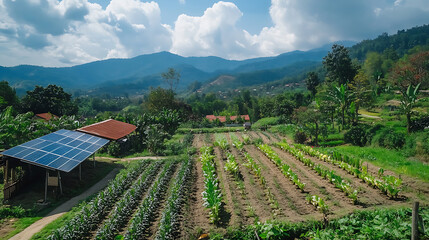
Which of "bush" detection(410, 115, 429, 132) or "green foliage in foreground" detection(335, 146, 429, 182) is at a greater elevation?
"bush" detection(410, 115, 429, 132)

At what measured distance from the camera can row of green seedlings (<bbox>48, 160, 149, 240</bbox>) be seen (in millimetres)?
7322

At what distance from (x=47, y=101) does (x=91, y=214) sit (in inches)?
1627

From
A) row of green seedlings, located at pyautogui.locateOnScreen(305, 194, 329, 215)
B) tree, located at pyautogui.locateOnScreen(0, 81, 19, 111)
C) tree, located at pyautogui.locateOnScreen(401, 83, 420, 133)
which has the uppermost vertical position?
tree, located at pyautogui.locateOnScreen(0, 81, 19, 111)

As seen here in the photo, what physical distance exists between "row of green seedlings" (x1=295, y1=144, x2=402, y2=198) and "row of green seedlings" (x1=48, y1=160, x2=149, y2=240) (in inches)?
424

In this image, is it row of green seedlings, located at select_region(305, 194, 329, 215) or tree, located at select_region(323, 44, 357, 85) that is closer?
row of green seedlings, located at select_region(305, 194, 329, 215)

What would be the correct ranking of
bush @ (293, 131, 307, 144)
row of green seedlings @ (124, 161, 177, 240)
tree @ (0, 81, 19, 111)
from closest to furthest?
1. row of green seedlings @ (124, 161, 177, 240)
2. bush @ (293, 131, 307, 144)
3. tree @ (0, 81, 19, 111)

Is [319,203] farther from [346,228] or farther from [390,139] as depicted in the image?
[390,139]

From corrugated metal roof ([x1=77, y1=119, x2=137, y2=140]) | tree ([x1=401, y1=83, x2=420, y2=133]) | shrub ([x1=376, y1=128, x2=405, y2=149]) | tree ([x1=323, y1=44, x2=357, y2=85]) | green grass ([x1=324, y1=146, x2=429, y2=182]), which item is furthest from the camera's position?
tree ([x1=323, y1=44, x2=357, y2=85])

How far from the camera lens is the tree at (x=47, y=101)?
40.2 m

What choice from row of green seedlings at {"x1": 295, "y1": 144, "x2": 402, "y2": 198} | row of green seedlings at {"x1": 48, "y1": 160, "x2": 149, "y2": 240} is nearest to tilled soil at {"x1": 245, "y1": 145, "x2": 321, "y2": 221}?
row of green seedlings at {"x1": 295, "y1": 144, "x2": 402, "y2": 198}

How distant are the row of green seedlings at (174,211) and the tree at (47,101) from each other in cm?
3960

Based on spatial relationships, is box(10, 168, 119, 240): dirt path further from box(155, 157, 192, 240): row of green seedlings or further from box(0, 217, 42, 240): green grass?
box(155, 157, 192, 240): row of green seedlings

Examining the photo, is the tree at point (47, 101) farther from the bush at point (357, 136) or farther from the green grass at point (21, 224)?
the bush at point (357, 136)

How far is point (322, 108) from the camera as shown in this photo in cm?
2564
